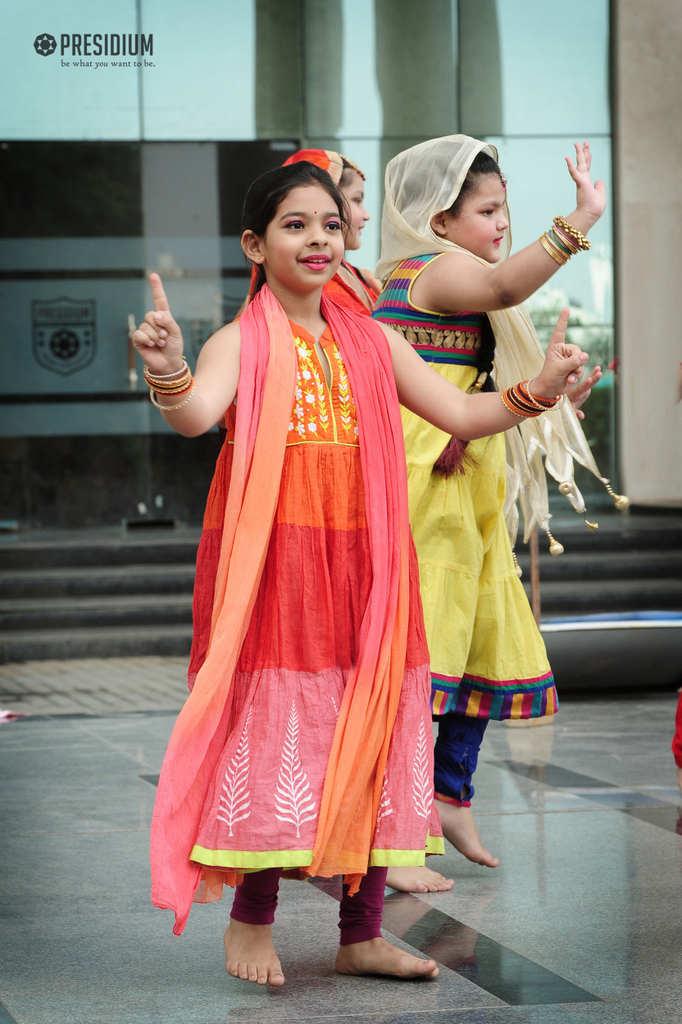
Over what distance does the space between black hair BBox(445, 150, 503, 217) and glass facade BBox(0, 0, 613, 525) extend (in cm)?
790

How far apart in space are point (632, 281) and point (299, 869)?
9781mm

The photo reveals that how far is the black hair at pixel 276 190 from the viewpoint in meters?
2.64

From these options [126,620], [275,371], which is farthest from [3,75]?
[275,371]

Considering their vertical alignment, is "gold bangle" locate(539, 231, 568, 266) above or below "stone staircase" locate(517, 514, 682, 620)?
above

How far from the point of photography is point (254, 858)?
2.43 meters

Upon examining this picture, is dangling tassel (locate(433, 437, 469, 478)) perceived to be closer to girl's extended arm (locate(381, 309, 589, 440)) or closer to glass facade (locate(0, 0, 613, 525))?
girl's extended arm (locate(381, 309, 589, 440))

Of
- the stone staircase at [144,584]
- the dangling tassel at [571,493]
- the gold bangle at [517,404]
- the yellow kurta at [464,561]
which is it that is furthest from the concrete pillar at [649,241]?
the gold bangle at [517,404]

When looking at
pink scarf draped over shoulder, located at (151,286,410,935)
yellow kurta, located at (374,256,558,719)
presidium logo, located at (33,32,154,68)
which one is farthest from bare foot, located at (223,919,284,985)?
presidium logo, located at (33,32,154,68)

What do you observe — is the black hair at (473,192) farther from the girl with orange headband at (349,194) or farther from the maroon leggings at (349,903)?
the maroon leggings at (349,903)

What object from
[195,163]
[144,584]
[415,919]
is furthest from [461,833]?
[195,163]

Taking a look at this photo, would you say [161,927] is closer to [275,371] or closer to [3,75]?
[275,371]

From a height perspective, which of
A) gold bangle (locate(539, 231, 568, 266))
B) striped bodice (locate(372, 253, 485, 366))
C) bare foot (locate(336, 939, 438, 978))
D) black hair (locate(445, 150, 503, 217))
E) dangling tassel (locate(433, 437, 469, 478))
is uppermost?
black hair (locate(445, 150, 503, 217))

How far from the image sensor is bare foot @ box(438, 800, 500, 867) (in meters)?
3.38

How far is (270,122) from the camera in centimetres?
1123
